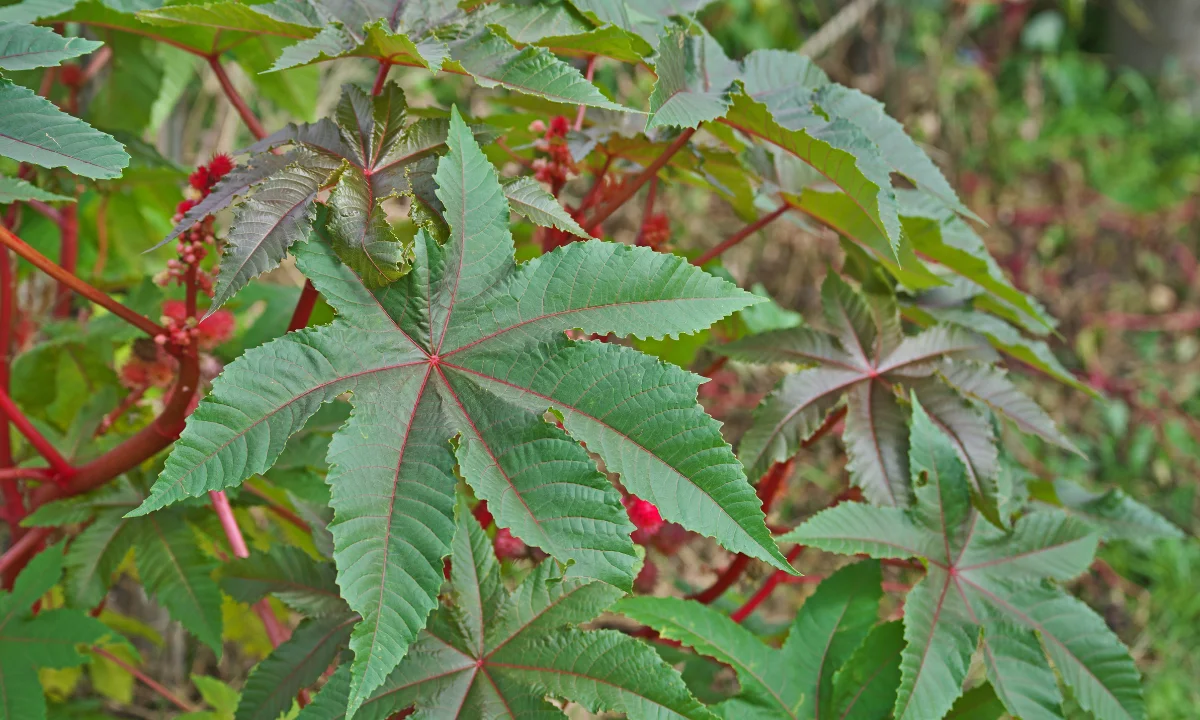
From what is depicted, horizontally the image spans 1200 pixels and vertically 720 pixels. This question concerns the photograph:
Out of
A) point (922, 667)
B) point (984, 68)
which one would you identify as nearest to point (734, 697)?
point (922, 667)

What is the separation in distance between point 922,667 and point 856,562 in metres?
0.15

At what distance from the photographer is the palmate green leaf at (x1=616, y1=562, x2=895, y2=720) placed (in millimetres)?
846

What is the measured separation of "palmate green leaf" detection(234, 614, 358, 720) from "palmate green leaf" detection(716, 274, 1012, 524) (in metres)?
0.44

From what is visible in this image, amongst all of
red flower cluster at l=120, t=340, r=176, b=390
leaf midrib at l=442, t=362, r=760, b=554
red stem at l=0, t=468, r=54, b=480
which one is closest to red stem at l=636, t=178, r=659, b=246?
leaf midrib at l=442, t=362, r=760, b=554

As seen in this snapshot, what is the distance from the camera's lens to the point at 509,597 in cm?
80

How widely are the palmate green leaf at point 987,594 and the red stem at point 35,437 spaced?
2.43 feet

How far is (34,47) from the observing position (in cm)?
68

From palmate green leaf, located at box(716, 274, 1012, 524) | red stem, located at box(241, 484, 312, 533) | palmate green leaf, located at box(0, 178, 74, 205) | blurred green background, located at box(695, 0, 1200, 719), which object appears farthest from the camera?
blurred green background, located at box(695, 0, 1200, 719)

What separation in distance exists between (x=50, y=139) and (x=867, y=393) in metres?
0.80

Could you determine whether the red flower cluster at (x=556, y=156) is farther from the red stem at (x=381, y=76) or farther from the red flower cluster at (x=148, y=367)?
the red flower cluster at (x=148, y=367)

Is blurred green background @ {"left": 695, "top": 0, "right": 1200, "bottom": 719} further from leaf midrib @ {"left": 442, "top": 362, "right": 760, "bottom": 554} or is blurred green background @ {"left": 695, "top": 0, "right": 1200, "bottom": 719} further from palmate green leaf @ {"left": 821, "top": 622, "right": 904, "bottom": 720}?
leaf midrib @ {"left": 442, "top": 362, "right": 760, "bottom": 554}

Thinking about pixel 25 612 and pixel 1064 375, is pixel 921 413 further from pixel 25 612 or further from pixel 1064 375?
pixel 25 612

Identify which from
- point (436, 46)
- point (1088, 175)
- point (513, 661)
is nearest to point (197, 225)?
point (436, 46)

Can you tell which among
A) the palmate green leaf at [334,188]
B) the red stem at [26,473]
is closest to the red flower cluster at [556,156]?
the palmate green leaf at [334,188]
